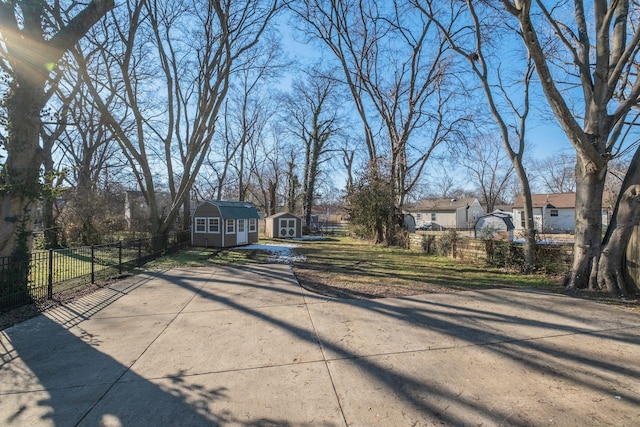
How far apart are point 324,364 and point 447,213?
47.9m

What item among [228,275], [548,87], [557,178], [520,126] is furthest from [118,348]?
[557,178]

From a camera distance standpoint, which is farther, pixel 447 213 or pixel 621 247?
pixel 447 213

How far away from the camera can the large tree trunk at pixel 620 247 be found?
252 inches

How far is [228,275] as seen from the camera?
8.84 m

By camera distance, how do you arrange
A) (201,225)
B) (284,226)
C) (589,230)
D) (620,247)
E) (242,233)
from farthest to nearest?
(284,226) < (242,233) < (201,225) < (589,230) < (620,247)

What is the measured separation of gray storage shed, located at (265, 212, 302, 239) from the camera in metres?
27.1

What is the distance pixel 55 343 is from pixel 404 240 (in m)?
16.2

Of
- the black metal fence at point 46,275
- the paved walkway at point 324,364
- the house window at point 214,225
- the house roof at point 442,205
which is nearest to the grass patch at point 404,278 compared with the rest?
the paved walkway at point 324,364

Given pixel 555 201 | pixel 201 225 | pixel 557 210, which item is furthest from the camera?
pixel 555 201

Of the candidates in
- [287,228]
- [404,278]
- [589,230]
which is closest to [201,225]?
[287,228]

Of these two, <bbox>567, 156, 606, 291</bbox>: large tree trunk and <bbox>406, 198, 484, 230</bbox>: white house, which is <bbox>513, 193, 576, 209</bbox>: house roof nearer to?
<bbox>406, 198, 484, 230</bbox>: white house

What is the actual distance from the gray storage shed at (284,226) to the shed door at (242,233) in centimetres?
671

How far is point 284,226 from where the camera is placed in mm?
27266

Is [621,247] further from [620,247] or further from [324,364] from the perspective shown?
[324,364]
